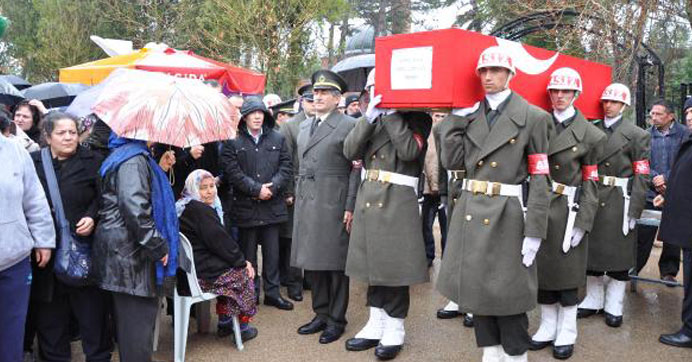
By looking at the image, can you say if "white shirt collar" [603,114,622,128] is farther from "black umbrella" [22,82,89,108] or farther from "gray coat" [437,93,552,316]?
"black umbrella" [22,82,89,108]

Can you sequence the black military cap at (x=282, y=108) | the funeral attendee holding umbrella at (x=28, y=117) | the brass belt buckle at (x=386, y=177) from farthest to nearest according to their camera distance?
the black military cap at (x=282, y=108), the funeral attendee holding umbrella at (x=28, y=117), the brass belt buckle at (x=386, y=177)

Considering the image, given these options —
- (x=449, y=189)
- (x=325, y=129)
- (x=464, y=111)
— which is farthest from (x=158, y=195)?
(x=449, y=189)

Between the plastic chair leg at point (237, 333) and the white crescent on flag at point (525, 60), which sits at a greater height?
the white crescent on flag at point (525, 60)

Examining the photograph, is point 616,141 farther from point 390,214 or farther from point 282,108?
point 282,108

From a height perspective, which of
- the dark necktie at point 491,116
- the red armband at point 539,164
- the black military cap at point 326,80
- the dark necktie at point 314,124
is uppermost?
the black military cap at point 326,80

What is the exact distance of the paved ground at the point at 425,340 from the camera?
4.57 m

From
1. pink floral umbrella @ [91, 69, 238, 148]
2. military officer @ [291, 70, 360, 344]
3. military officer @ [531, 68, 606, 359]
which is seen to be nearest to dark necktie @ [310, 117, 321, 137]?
military officer @ [291, 70, 360, 344]

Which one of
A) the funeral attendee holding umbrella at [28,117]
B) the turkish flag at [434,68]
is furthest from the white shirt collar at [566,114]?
the funeral attendee holding umbrella at [28,117]

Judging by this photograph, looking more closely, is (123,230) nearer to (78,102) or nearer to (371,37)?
(78,102)

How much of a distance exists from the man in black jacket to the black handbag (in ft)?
5.68

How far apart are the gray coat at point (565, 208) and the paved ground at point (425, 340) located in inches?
24.3

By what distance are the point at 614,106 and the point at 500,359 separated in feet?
8.28

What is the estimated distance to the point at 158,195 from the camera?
12.0 ft

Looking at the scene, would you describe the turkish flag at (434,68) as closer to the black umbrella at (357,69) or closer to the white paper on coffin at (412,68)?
the white paper on coffin at (412,68)
